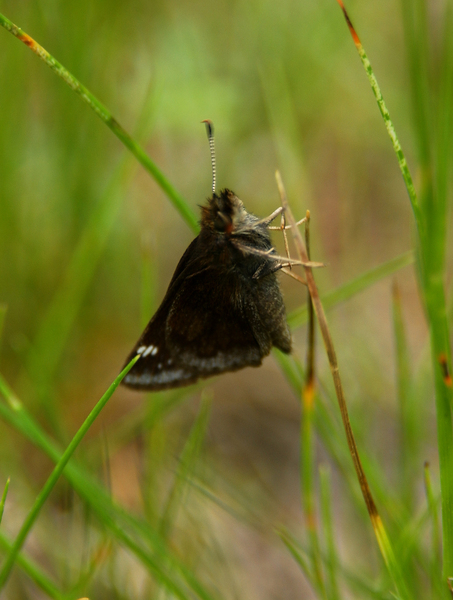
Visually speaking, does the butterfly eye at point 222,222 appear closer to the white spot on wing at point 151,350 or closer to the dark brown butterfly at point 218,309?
the dark brown butterfly at point 218,309

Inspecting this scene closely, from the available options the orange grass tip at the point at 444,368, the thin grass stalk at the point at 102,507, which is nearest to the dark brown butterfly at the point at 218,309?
the thin grass stalk at the point at 102,507

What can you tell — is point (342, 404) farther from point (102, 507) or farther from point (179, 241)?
point (179, 241)

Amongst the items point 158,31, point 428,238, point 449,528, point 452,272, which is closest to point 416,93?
point 428,238

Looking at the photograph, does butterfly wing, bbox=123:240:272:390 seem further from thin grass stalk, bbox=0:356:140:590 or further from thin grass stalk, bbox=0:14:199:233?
thin grass stalk, bbox=0:356:140:590

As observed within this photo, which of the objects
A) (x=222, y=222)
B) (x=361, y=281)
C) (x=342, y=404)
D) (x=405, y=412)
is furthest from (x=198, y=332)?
(x=405, y=412)

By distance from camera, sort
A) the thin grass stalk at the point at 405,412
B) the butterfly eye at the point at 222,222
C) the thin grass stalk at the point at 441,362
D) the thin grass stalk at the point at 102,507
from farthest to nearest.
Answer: the thin grass stalk at the point at 405,412 < the butterfly eye at the point at 222,222 < the thin grass stalk at the point at 102,507 < the thin grass stalk at the point at 441,362

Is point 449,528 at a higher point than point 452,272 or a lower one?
lower

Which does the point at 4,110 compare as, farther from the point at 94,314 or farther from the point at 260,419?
the point at 260,419
